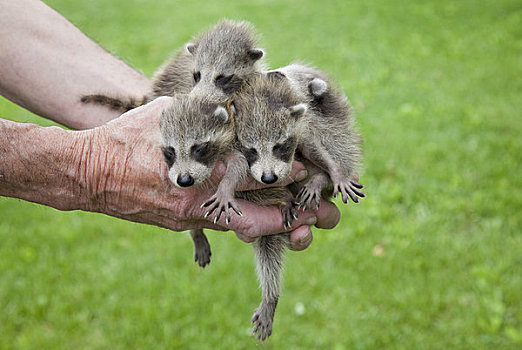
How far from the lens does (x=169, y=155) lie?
2.72 m

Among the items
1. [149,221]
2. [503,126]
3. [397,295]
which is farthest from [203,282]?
[503,126]

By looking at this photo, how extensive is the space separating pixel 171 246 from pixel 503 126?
15.5 ft

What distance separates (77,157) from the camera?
2.84m

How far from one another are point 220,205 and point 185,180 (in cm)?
20

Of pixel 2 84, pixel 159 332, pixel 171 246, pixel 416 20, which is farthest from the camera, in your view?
pixel 416 20

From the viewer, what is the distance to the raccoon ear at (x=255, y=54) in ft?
10.6

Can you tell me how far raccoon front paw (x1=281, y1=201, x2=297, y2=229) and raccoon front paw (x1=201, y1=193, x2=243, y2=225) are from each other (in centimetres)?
35

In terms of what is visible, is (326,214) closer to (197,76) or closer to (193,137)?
(193,137)

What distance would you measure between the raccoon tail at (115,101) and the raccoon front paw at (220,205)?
1037 mm

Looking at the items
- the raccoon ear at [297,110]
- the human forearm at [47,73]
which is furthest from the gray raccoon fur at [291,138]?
the human forearm at [47,73]

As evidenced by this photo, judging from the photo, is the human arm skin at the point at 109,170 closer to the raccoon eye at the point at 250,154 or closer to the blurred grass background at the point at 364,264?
the raccoon eye at the point at 250,154

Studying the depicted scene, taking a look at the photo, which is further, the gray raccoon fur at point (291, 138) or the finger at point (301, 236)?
the finger at point (301, 236)

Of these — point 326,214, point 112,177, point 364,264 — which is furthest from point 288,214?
point 364,264

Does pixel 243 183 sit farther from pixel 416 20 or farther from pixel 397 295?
pixel 416 20
